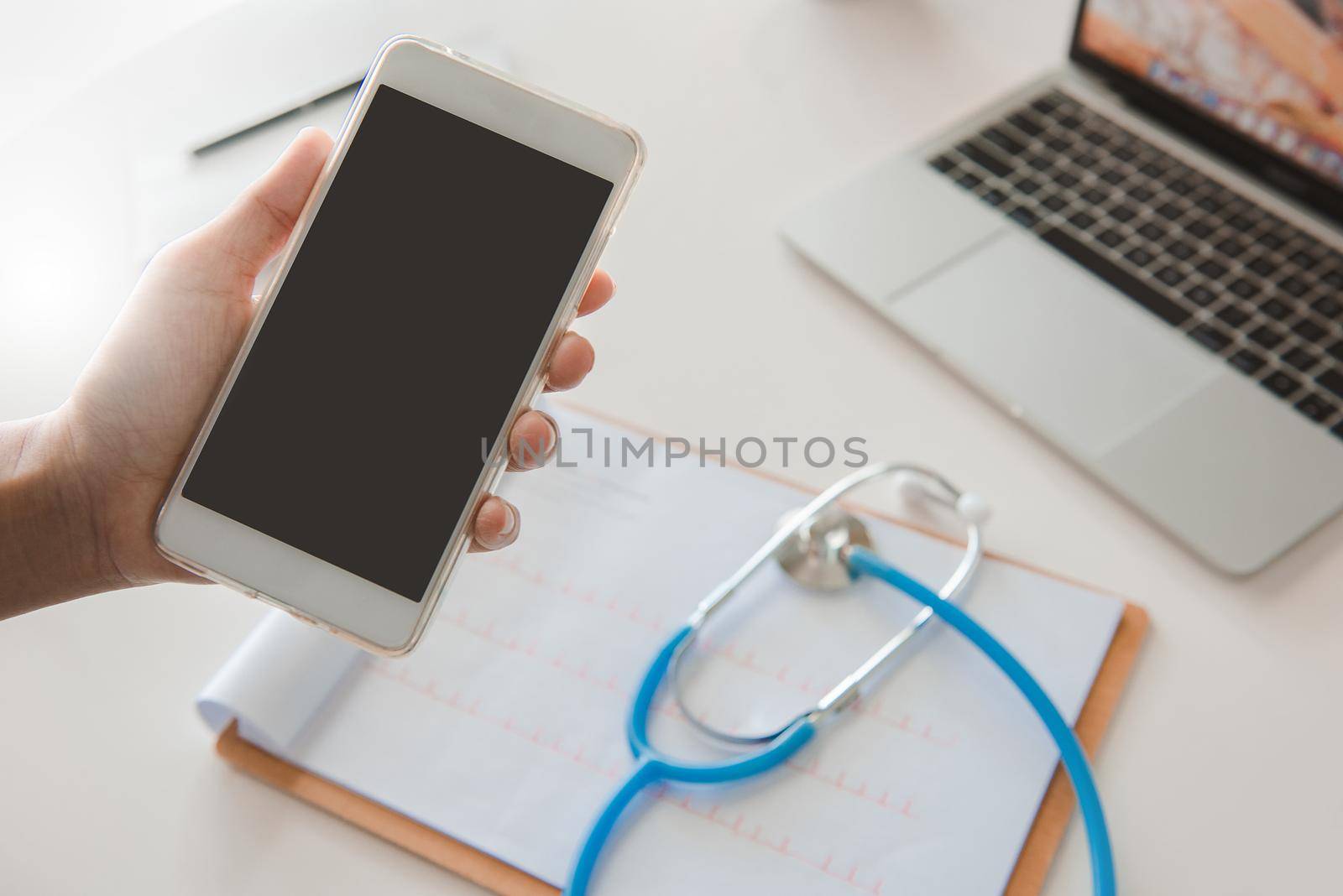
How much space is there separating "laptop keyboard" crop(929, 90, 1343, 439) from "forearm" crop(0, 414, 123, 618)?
660 mm

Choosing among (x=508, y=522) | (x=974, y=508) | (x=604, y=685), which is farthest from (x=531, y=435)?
(x=974, y=508)

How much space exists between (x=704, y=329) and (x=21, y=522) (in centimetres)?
45

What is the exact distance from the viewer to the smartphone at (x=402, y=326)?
0.59m

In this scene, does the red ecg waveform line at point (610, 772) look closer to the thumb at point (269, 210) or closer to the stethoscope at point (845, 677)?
the stethoscope at point (845, 677)

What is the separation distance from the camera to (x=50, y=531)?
25.4 inches

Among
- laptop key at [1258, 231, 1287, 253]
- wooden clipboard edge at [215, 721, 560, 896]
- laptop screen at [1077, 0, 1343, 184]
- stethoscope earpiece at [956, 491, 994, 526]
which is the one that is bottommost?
wooden clipboard edge at [215, 721, 560, 896]

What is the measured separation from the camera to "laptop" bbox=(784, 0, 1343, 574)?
74 cm

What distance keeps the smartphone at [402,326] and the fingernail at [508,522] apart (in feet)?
0.05

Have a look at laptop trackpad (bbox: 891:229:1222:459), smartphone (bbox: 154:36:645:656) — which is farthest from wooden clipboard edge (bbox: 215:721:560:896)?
laptop trackpad (bbox: 891:229:1222:459)

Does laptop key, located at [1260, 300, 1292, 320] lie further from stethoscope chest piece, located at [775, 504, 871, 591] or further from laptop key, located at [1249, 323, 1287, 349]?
stethoscope chest piece, located at [775, 504, 871, 591]

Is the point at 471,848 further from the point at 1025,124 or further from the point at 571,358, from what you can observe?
the point at 1025,124

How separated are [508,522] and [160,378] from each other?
22cm

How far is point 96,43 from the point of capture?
42.4 inches

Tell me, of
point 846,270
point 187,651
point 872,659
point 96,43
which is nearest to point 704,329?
point 846,270
